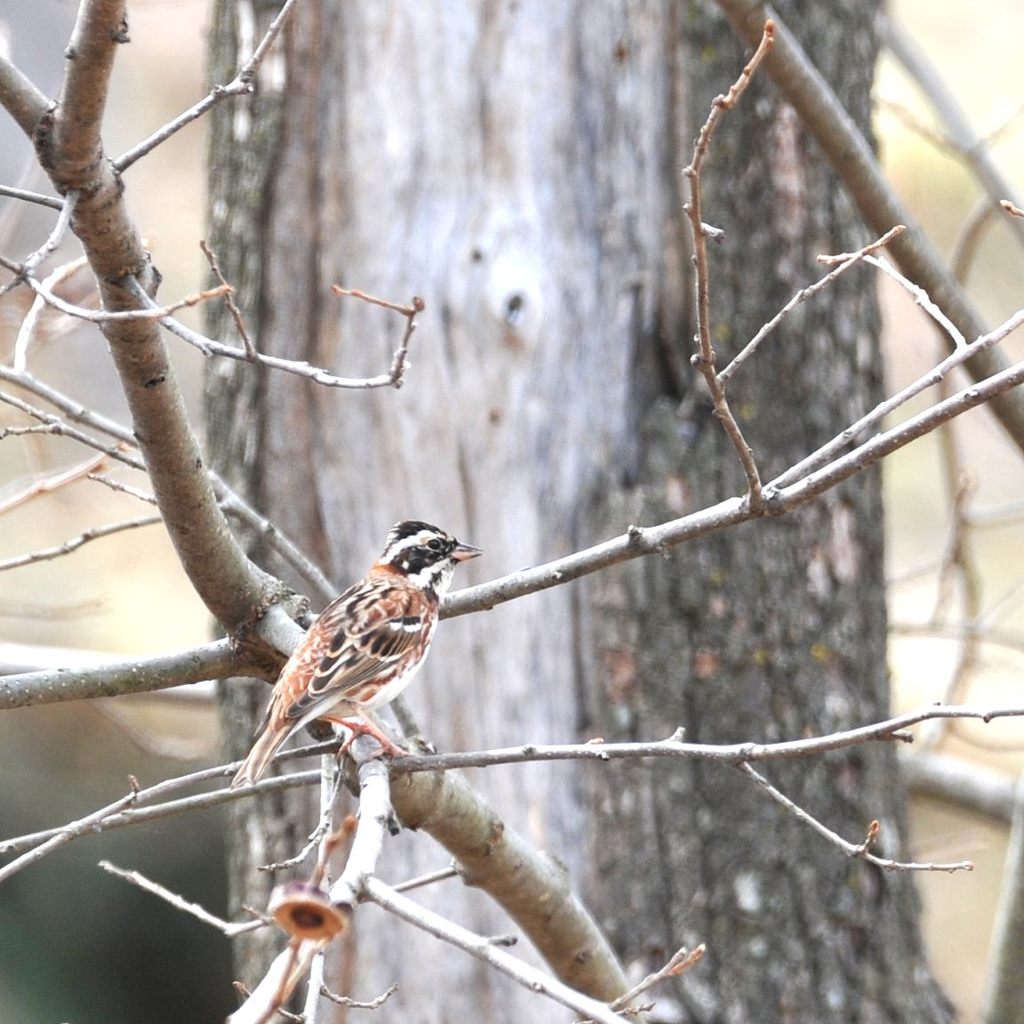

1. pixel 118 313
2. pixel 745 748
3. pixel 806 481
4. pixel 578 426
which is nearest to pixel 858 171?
pixel 578 426

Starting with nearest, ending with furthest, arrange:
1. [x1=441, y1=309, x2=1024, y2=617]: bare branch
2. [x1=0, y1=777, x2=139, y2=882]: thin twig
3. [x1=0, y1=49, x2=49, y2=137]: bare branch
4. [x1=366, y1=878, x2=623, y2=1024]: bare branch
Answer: [x1=366, y1=878, x2=623, y2=1024]: bare branch, [x1=0, y1=49, x2=49, y2=137]: bare branch, [x1=441, y1=309, x2=1024, y2=617]: bare branch, [x1=0, y1=777, x2=139, y2=882]: thin twig

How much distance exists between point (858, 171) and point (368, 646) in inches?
85.4

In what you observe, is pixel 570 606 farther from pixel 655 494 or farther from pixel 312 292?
pixel 312 292

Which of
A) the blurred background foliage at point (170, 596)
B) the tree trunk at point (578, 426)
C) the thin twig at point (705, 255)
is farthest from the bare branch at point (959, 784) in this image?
the thin twig at point (705, 255)

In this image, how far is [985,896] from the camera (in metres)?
12.1

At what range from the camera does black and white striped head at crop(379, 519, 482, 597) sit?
4.97 meters

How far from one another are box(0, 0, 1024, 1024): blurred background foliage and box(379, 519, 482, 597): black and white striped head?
0.97 meters

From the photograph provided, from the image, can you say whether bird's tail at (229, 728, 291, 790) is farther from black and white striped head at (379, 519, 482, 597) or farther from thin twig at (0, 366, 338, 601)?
black and white striped head at (379, 519, 482, 597)

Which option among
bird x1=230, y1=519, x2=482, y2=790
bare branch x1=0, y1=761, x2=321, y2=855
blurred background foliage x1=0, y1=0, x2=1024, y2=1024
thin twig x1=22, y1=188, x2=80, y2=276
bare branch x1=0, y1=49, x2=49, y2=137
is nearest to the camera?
thin twig x1=22, y1=188, x2=80, y2=276

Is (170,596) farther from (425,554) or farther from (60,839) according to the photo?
(60,839)

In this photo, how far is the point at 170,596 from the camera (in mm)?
11203

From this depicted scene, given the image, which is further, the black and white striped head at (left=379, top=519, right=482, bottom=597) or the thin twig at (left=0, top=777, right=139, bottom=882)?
the black and white striped head at (left=379, top=519, right=482, bottom=597)

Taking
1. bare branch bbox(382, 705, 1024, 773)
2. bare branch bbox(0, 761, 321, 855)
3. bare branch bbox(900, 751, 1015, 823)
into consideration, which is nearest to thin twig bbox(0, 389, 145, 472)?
bare branch bbox(0, 761, 321, 855)

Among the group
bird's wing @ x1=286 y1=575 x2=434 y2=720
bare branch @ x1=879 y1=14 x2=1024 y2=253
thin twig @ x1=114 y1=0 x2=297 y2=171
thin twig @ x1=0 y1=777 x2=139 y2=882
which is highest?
bare branch @ x1=879 y1=14 x2=1024 y2=253
